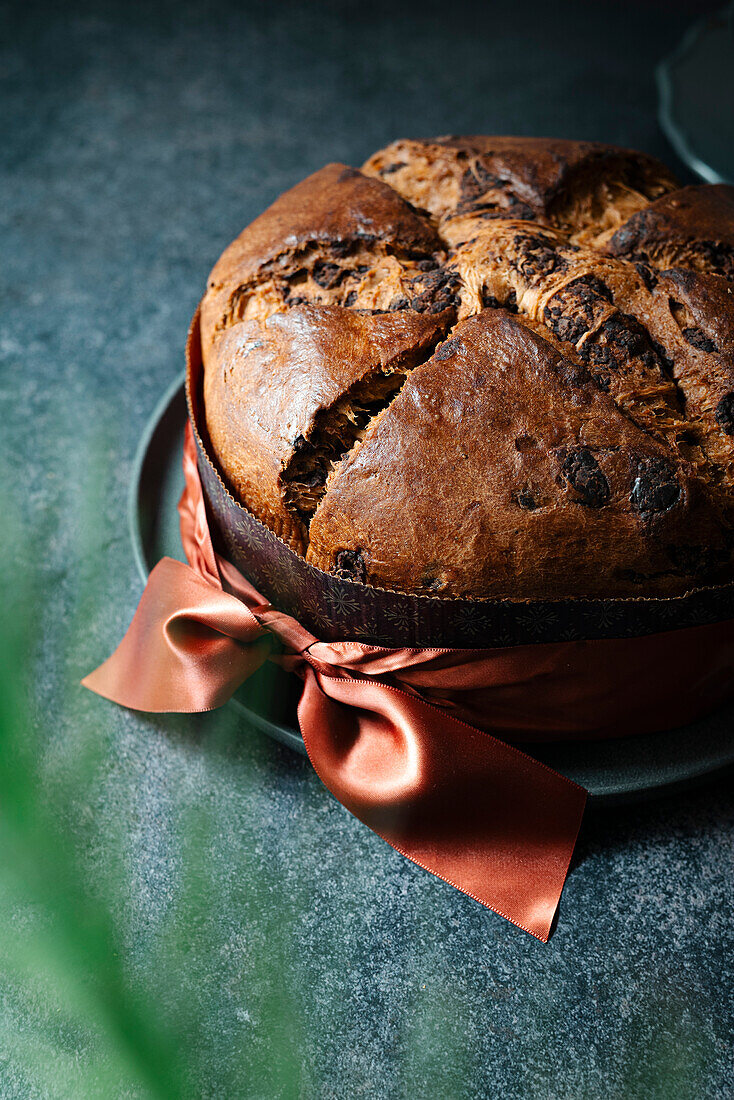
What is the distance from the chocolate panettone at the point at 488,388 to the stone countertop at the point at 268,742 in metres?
0.29

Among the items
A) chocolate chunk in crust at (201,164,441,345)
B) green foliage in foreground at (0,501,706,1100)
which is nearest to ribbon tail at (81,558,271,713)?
green foliage in foreground at (0,501,706,1100)

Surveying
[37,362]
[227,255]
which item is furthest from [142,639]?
[37,362]

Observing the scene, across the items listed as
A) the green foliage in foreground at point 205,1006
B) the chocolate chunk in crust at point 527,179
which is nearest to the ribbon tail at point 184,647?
the green foliage in foreground at point 205,1006

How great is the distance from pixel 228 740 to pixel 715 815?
49 centimetres

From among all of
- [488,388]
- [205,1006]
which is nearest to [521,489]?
[488,388]

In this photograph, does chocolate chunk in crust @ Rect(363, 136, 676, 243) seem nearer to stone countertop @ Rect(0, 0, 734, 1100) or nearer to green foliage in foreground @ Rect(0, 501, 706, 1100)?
stone countertop @ Rect(0, 0, 734, 1100)

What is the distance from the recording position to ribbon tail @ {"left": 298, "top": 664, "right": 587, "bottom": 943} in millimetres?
852

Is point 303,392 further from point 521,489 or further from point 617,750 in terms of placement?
point 617,750

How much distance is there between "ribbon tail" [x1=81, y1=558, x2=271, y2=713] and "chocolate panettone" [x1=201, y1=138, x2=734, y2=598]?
0.10 meters

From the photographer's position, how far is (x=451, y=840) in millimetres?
875

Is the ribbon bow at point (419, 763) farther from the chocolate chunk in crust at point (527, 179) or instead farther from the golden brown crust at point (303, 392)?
the chocolate chunk in crust at point (527, 179)

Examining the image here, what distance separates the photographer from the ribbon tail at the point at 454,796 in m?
0.85

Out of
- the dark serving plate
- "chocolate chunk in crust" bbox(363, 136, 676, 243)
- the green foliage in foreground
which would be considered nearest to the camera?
the green foliage in foreground

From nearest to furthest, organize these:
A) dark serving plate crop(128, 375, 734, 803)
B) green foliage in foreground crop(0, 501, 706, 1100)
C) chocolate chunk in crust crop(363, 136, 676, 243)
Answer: green foliage in foreground crop(0, 501, 706, 1100) → dark serving plate crop(128, 375, 734, 803) → chocolate chunk in crust crop(363, 136, 676, 243)
